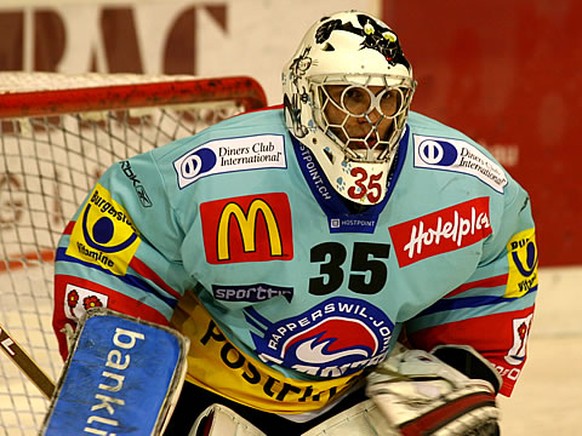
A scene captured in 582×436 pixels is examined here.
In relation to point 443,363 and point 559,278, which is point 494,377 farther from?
point 559,278

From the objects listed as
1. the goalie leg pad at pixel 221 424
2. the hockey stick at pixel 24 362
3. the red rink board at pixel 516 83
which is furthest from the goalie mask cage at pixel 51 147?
the red rink board at pixel 516 83

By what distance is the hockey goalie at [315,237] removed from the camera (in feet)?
6.08

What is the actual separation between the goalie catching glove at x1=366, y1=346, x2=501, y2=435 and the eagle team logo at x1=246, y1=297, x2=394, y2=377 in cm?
5

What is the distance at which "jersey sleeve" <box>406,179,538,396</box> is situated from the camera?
205 cm

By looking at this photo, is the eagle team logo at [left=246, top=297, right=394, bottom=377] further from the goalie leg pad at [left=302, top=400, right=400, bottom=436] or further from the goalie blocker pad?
the goalie blocker pad

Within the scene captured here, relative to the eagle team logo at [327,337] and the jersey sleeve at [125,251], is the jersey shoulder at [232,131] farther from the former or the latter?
the eagle team logo at [327,337]

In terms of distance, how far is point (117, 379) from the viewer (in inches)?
69.6

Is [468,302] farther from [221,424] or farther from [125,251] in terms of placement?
[125,251]

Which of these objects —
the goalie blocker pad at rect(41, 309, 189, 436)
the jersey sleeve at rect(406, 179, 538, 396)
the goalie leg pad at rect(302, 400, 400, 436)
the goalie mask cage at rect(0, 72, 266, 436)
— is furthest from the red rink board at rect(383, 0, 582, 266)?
the goalie blocker pad at rect(41, 309, 189, 436)

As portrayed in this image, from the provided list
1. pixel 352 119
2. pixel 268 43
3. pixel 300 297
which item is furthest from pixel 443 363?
pixel 268 43

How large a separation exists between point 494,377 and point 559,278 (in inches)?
71.3

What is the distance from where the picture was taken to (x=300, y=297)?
1.90 m

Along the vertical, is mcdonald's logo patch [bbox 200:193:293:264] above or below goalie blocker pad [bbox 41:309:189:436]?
above

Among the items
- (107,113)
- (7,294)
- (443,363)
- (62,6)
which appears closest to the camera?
(443,363)
